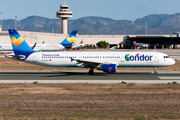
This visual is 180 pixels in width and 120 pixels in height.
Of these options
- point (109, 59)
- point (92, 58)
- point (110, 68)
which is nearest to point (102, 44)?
point (92, 58)

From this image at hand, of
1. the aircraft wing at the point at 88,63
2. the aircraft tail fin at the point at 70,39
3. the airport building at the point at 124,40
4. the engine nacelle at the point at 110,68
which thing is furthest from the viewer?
the airport building at the point at 124,40

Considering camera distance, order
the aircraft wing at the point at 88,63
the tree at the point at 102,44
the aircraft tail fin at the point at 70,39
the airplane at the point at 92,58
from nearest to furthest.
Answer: the aircraft wing at the point at 88,63, the airplane at the point at 92,58, the aircraft tail fin at the point at 70,39, the tree at the point at 102,44

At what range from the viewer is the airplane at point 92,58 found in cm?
3841

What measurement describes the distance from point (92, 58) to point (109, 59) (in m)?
2.65

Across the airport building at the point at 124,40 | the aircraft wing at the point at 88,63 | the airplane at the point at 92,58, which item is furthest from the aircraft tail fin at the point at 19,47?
the airport building at the point at 124,40

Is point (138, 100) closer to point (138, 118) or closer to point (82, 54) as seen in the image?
point (138, 118)

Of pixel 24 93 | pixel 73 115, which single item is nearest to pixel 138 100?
pixel 73 115

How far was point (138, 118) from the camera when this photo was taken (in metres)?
14.7

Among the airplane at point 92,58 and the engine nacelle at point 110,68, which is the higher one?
the airplane at point 92,58

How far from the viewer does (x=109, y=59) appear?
38719mm

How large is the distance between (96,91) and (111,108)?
23.9 ft

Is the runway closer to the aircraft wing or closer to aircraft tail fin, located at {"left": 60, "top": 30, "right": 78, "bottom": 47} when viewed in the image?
the aircraft wing

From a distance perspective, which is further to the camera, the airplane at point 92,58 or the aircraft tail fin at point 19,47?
the aircraft tail fin at point 19,47

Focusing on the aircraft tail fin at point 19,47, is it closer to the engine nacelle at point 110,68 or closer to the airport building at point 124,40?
the engine nacelle at point 110,68
